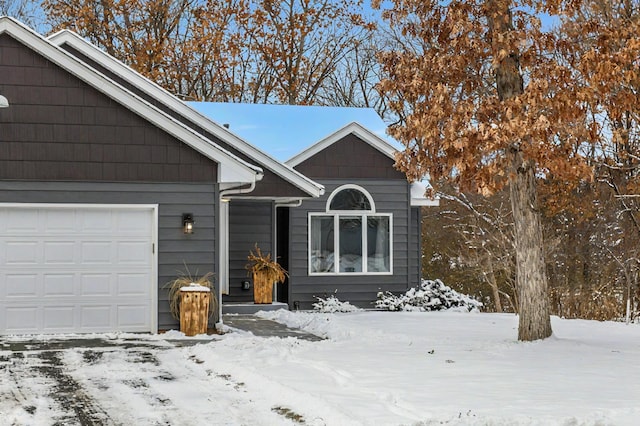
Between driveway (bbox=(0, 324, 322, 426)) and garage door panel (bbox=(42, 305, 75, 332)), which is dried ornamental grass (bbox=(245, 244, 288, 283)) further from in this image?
driveway (bbox=(0, 324, 322, 426))

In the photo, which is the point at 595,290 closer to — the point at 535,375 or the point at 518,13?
the point at 518,13

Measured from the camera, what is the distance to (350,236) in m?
20.4

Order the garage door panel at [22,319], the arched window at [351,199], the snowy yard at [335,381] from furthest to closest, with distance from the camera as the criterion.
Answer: the arched window at [351,199] < the garage door panel at [22,319] < the snowy yard at [335,381]

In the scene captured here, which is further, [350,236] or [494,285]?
[494,285]

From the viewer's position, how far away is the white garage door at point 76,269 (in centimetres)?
1401

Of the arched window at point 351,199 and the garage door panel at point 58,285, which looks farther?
the arched window at point 351,199

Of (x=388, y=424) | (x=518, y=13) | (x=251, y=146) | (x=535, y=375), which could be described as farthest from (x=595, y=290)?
(x=388, y=424)

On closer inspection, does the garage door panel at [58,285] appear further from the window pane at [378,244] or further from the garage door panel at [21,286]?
the window pane at [378,244]

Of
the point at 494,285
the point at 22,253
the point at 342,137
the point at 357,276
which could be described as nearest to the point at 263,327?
the point at 22,253

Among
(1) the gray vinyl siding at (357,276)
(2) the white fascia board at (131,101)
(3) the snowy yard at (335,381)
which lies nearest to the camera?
(3) the snowy yard at (335,381)

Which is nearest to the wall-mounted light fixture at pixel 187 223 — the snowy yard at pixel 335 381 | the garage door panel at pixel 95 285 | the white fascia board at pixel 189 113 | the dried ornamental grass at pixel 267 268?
the garage door panel at pixel 95 285

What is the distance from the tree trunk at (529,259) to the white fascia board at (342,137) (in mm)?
7347

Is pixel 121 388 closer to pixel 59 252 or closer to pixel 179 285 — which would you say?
pixel 179 285

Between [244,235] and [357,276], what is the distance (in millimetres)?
2722
